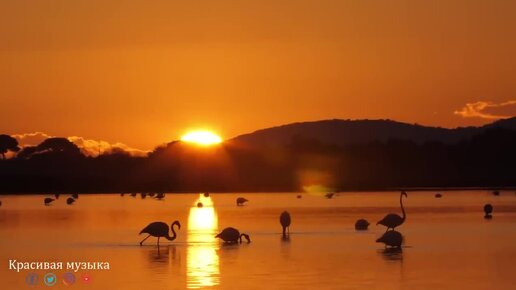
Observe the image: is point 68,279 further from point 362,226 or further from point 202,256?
point 362,226

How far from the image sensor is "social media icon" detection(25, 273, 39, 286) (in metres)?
25.8

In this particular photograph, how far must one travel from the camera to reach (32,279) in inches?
1049

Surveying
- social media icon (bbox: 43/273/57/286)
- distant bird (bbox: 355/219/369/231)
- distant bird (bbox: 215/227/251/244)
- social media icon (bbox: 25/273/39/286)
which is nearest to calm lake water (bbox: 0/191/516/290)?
social media icon (bbox: 25/273/39/286)

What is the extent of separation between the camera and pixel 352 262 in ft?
100

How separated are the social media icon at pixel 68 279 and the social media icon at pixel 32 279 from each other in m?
0.67

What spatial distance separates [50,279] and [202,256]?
23.8 ft

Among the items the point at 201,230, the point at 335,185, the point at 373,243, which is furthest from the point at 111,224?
the point at 335,185

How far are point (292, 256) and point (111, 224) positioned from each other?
21598 mm

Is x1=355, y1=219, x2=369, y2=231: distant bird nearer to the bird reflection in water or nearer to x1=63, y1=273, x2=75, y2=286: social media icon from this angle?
the bird reflection in water

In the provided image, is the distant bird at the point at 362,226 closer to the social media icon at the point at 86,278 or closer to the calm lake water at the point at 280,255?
the calm lake water at the point at 280,255

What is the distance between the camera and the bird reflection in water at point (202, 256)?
26222 millimetres

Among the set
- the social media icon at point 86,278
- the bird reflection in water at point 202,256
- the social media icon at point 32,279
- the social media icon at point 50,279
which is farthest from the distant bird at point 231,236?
the social media icon at point 32,279

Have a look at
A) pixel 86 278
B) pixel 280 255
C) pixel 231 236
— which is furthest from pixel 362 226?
pixel 86 278

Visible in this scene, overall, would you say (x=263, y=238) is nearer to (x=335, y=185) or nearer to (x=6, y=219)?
(x=6, y=219)
